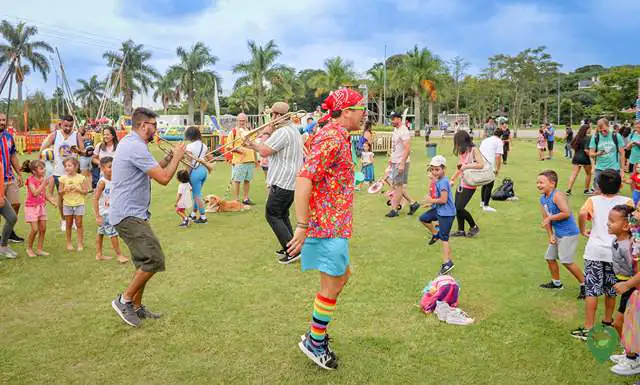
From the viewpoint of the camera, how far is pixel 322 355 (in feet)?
12.4

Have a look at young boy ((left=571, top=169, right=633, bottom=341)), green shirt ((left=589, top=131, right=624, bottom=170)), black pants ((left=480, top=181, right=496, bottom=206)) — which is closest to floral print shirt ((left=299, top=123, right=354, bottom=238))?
young boy ((left=571, top=169, right=633, bottom=341))

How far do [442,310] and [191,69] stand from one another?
57.8 meters

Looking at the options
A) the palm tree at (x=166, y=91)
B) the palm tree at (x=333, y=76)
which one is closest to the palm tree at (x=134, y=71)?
the palm tree at (x=166, y=91)

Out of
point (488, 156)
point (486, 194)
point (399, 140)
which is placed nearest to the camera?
point (399, 140)

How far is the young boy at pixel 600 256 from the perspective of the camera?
413 cm

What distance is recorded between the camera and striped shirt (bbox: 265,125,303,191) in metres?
6.54

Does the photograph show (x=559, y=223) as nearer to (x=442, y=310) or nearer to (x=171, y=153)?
(x=442, y=310)

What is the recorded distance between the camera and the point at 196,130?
8.73 metres

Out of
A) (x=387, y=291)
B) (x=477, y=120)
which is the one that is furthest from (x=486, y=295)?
(x=477, y=120)

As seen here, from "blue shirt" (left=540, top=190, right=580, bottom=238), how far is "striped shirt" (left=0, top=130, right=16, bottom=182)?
284 inches

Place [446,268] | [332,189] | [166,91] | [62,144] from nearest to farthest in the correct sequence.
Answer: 1. [332,189]
2. [446,268]
3. [62,144]
4. [166,91]

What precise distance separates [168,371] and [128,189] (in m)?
1.67

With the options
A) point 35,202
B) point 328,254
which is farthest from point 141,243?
point 35,202

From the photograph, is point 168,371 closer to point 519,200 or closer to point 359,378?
point 359,378
